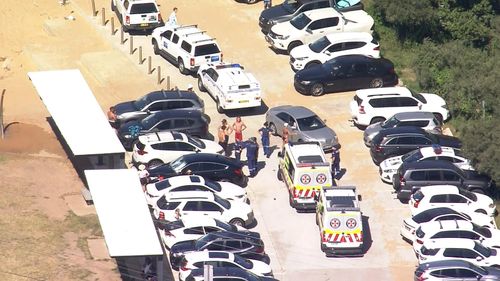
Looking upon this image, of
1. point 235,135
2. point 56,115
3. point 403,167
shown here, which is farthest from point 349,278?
point 56,115

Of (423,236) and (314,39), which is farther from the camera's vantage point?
(314,39)

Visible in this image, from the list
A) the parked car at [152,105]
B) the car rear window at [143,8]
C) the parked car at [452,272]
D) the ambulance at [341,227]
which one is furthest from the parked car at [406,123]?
the car rear window at [143,8]

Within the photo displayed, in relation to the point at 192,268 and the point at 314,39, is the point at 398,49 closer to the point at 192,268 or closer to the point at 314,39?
the point at 314,39

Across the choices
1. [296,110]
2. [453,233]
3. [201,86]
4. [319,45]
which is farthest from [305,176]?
[319,45]

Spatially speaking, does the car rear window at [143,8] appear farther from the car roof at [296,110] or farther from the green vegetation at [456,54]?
the car roof at [296,110]

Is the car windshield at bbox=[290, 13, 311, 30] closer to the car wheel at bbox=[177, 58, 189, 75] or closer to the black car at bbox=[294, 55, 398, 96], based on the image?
the black car at bbox=[294, 55, 398, 96]
